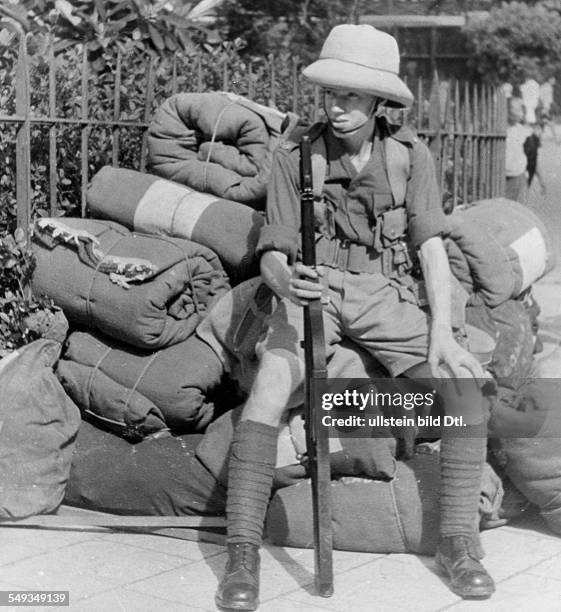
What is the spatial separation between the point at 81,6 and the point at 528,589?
183 inches

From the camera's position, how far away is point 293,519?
13.6ft

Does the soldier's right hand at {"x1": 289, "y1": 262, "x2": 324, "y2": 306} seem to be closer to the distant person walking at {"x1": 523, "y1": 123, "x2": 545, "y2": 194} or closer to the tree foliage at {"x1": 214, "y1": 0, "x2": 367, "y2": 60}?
the distant person walking at {"x1": 523, "y1": 123, "x2": 545, "y2": 194}

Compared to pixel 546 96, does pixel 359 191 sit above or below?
above

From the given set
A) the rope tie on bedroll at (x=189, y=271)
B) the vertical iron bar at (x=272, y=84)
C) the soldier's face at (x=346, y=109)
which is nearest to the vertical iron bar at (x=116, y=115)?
the rope tie on bedroll at (x=189, y=271)

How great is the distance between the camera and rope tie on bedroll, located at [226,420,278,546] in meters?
3.73

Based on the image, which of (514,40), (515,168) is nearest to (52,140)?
(515,168)

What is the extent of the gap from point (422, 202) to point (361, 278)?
34 centimetres

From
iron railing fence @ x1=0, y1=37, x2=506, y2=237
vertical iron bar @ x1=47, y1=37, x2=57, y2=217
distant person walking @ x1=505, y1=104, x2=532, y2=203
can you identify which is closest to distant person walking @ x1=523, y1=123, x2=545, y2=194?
distant person walking @ x1=505, y1=104, x2=532, y2=203

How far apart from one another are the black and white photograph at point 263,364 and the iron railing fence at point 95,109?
20 mm

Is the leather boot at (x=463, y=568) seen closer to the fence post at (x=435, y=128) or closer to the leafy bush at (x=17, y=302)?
the leafy bush at (x=17, y=302)

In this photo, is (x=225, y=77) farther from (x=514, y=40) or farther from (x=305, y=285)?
(x=514, y=40)

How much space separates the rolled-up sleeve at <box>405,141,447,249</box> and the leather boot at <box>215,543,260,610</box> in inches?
48.7

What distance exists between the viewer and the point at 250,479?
3.76m

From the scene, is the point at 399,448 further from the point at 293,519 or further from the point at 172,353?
the point at 172,353
